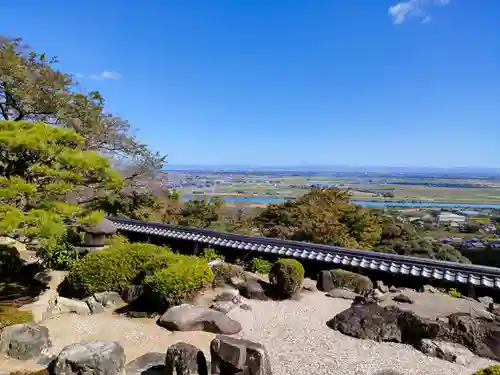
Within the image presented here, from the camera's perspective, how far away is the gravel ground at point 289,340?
5.22 meters

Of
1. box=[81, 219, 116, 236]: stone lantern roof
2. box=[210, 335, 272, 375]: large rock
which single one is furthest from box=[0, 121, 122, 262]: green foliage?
box=[81, 219, 116, 236]: stone lantern roof

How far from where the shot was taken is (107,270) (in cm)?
812

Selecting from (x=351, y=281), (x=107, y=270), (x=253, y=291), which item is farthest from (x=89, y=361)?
(x=351, y=281)

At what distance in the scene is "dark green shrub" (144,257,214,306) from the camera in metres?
7.11

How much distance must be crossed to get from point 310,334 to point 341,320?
65 cm

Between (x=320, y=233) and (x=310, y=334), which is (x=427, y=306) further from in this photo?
(x=320, y=233)

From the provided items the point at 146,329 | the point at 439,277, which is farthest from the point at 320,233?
the point at 146,329

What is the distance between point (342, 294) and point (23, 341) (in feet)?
21.0

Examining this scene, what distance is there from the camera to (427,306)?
24.8 feet

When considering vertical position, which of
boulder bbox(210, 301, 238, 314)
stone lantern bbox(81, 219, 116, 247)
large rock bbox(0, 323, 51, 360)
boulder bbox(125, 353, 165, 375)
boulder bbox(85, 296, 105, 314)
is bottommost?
boulder bbox(85, 296, 105, 314)

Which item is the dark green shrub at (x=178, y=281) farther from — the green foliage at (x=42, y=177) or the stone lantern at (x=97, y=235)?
the stone lantern at (x=97, y=235)

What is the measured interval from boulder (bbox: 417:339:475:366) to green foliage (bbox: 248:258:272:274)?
192 inches

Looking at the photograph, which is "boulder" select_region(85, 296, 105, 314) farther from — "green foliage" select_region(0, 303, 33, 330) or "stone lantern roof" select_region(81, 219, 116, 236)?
"stone lantern roof" select_region(81, 219, 116, 236)

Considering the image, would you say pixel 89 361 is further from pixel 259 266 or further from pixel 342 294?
pixel 259 266
